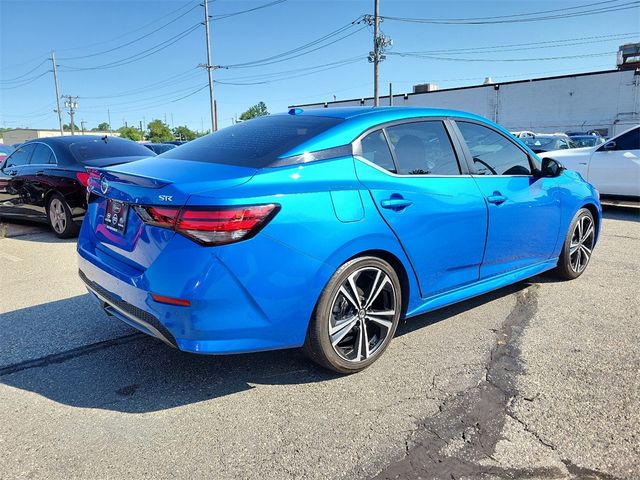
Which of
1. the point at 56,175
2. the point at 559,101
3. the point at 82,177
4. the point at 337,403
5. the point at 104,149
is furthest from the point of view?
the point at 559,101

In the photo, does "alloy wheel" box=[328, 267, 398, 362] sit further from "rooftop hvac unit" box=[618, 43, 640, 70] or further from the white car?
"rooftop hvac unit" box=[618, 43, 640, 70]

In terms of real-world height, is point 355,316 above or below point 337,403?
above

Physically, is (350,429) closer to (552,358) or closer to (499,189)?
(552,358)

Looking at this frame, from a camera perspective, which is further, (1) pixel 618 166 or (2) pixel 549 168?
(1) pixel 618 166

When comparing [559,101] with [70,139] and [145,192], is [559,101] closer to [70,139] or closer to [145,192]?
[70,139]

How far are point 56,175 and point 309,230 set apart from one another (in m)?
5.84

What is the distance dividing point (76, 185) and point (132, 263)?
4.85m

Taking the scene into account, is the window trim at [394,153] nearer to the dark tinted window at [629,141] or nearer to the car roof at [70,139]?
the car roof at [70,139]

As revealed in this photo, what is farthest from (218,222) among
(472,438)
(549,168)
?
(549,168)

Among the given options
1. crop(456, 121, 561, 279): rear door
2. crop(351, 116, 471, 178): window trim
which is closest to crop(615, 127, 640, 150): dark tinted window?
crop(456, 121, 561, 279): rear door

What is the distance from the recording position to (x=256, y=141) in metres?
3.24

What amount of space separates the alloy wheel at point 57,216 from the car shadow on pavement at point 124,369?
357 centimetres

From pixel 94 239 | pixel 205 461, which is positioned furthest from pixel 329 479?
pixel 94 239

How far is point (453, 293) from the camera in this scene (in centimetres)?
368
